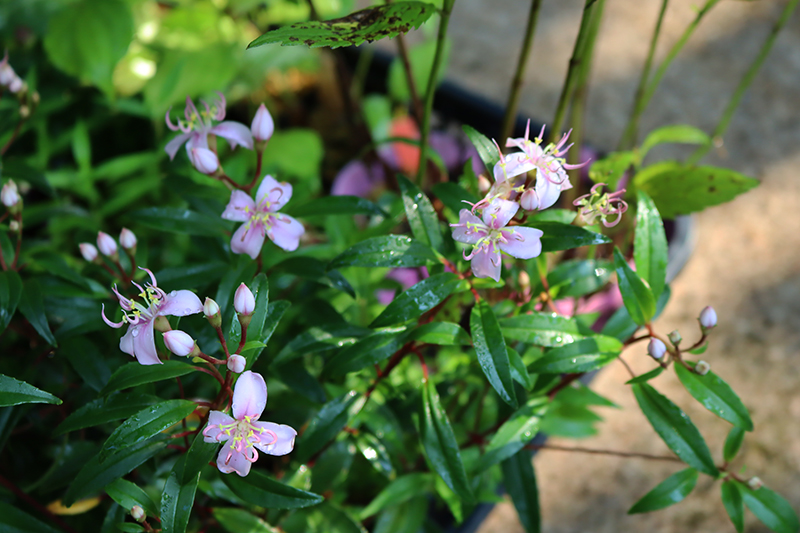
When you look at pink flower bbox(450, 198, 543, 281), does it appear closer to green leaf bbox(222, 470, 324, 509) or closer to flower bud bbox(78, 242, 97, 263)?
green leaf bbox(222, 470, 324, 509)

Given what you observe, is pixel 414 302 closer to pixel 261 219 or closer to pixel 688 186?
pixel 261 219

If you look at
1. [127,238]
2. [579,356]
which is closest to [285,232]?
[127,238]

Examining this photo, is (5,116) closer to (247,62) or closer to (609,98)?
(247,62)

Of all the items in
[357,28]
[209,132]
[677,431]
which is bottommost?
[677,431]

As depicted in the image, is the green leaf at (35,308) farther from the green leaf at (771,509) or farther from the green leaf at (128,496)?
the green leaf at (771,509)

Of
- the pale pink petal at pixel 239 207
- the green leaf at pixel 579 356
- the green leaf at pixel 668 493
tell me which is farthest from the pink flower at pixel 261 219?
the green leaf at pixel 668 493

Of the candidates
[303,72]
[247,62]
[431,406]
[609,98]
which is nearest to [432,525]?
[431,406]
